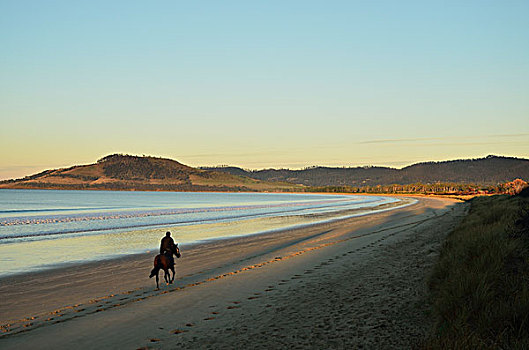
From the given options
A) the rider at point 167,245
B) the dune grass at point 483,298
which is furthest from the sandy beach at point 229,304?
the rider at point 167,245

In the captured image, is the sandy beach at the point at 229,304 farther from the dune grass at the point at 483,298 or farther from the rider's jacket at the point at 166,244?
the rider's jacket at the point at 166,244

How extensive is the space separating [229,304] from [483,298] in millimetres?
5339

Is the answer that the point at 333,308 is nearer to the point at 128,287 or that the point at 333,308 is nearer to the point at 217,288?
the point at 217,288

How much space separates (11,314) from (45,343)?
2.88m

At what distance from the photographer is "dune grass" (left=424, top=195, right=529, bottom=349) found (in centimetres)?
571

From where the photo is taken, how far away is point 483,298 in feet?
23.2

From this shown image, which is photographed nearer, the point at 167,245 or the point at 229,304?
the point at 229,304

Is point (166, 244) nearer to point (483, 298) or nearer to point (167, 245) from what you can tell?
point (167, 245)

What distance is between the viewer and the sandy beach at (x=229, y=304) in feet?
24.3

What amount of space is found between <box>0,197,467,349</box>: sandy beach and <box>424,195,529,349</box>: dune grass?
21.8 inches

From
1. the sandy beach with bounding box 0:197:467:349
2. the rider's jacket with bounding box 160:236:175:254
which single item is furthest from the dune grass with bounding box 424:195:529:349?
the rider's jacket with bounding box 160:236:175:254

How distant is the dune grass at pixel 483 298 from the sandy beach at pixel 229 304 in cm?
55

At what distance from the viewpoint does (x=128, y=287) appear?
12484 mm

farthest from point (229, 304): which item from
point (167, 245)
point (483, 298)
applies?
point (483, 298)
